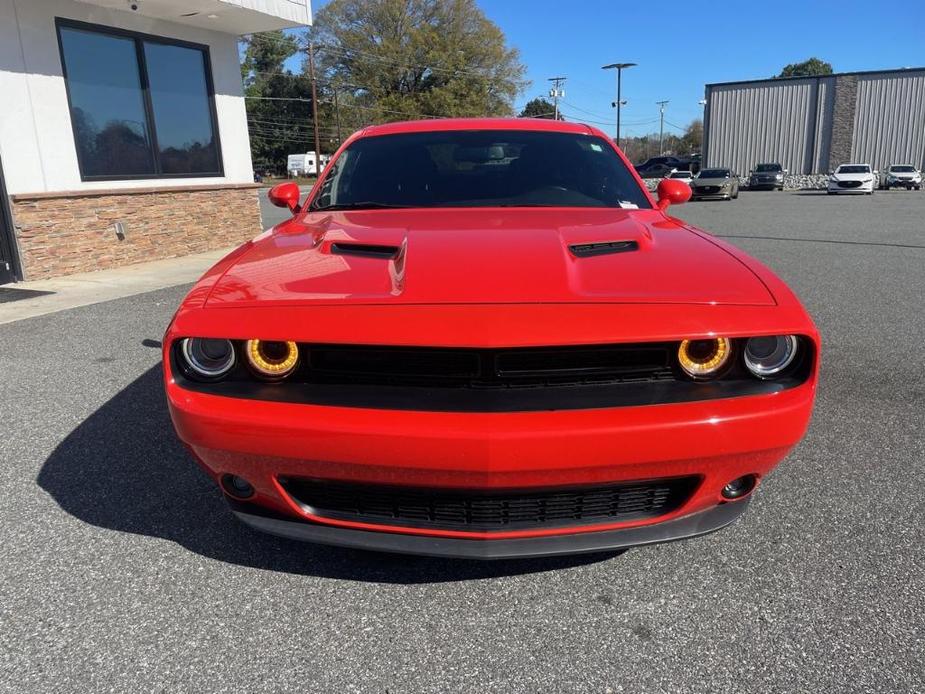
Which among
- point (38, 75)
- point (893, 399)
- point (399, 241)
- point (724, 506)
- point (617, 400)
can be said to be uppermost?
point (38, 75)

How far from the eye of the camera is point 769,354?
1.90 meters

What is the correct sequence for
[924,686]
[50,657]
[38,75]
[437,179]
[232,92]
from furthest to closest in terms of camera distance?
1. [232,92]
2. [38,75]
3. [437,179]
4. [50,657]
5. [924,686]

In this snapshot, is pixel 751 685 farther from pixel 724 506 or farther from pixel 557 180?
pixel 557 180

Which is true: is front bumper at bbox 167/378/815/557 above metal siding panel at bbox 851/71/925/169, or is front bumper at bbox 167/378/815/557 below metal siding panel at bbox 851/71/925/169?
below

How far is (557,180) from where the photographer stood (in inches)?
122

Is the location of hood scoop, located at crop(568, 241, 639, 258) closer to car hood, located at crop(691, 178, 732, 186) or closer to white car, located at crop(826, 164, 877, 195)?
car hood, located at crop(691, 178, 732, 186)

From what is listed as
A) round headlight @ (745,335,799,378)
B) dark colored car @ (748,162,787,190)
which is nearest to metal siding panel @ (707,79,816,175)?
dark colored car @ (748,162,787,190)

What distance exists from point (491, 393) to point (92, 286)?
7.28m

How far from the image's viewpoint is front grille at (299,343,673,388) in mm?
1768

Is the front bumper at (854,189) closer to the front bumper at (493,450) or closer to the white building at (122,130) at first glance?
Answer: the white building at (122,130)

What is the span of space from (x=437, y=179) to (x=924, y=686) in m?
2.50

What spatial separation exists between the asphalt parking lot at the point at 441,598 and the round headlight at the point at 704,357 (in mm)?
696

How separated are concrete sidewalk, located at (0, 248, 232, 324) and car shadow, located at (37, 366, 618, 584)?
3562mm

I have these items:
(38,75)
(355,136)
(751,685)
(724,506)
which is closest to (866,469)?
(724,506)
